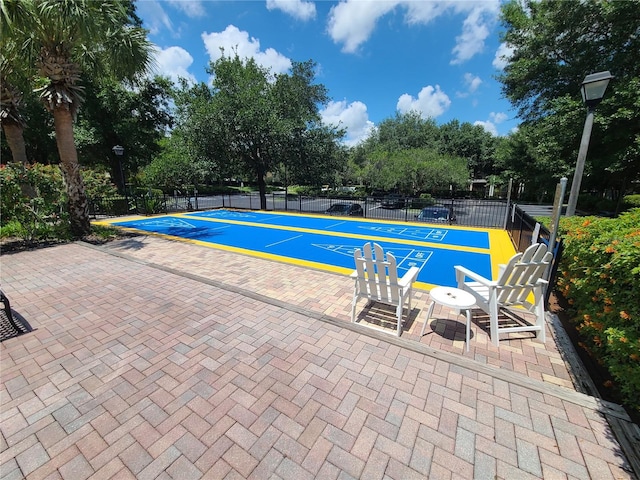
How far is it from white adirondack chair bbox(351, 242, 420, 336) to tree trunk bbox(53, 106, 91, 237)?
9.74 m

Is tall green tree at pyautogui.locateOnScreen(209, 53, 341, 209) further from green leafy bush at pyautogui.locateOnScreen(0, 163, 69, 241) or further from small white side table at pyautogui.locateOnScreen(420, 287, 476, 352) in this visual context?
small white side table at pyautogui.locateOnScreen(420, 287, 476, 352)

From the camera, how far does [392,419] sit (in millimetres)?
2277

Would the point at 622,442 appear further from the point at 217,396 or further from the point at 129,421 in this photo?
the point at 129,421

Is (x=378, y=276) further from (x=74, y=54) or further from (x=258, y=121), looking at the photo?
(x=258, y=121)

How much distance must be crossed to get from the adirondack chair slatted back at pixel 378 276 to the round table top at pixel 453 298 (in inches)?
19.7

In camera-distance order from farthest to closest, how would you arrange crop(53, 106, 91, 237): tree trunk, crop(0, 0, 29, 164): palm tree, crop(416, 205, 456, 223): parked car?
crop(416, 205, 456, 223): parked car
crop(53, 106, 91, 237): tree trunk
crop(0, 0, 29, 164): palm tree

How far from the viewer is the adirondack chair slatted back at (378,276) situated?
349 cm

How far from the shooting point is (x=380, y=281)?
3621mm

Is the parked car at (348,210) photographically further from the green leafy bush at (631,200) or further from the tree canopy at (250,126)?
the green leafy bush at (631,200)

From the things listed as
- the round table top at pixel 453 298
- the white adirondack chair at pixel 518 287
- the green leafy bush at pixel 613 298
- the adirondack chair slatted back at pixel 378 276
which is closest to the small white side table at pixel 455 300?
the round table top at pixel 453 298

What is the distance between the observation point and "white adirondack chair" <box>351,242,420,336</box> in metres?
3.48

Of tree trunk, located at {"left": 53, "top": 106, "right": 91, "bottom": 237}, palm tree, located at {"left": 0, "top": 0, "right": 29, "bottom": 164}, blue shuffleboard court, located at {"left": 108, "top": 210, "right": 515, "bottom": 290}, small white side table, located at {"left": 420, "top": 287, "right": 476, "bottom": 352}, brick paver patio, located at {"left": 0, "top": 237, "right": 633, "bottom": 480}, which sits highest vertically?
palm tree, located at {"left": 0, "top": 0, "right": 29, "bottom": 164}

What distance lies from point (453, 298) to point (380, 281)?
0.91 m

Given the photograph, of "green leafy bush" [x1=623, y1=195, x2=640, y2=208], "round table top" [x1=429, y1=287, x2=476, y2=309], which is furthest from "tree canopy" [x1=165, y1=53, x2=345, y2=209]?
"green leafy bush" [x1=623, y1=195, x2=640, y2=208]
